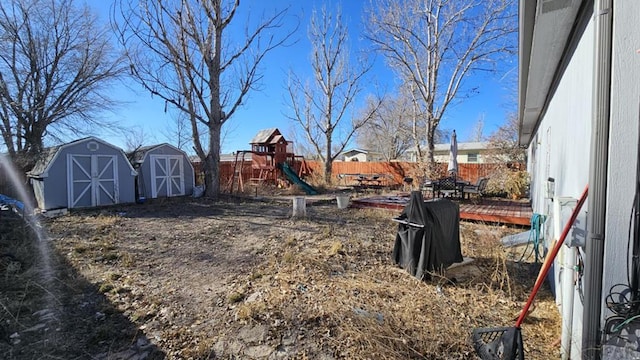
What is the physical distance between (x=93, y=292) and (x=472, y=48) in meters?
14.8

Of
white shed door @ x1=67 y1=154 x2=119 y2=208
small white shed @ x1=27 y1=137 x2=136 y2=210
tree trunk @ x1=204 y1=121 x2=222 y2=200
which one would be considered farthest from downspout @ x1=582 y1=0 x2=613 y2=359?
white shed door @ x1=67 y1=154 x2=119 y2=208

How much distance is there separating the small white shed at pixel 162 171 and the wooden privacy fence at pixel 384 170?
220 cm

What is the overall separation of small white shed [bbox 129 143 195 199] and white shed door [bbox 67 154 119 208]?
1.12 meters

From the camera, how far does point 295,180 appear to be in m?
14.8

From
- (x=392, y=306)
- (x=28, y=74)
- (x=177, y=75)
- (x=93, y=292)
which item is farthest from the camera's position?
(x=28, y=74)

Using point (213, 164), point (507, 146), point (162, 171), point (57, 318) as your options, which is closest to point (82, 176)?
point (162, 171)

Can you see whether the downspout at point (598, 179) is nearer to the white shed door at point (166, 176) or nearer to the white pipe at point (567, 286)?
the white pipe at point (567, 286)

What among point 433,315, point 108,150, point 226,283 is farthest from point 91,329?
point 108,150

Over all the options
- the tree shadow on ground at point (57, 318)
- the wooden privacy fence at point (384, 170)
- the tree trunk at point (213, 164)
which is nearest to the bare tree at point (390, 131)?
the wooden privacy fence at point (384, 170)

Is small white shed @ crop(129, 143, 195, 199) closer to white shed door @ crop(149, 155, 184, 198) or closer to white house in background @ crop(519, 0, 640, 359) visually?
white shed door @ crop(149, 155, 184, 198)

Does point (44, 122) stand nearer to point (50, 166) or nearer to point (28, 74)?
point (28, 74)

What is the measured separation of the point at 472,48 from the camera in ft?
42.0

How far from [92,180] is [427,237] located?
10.7 meters

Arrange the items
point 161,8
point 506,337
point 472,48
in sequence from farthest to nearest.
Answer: point 472,48
point 161,8
point 506,337
